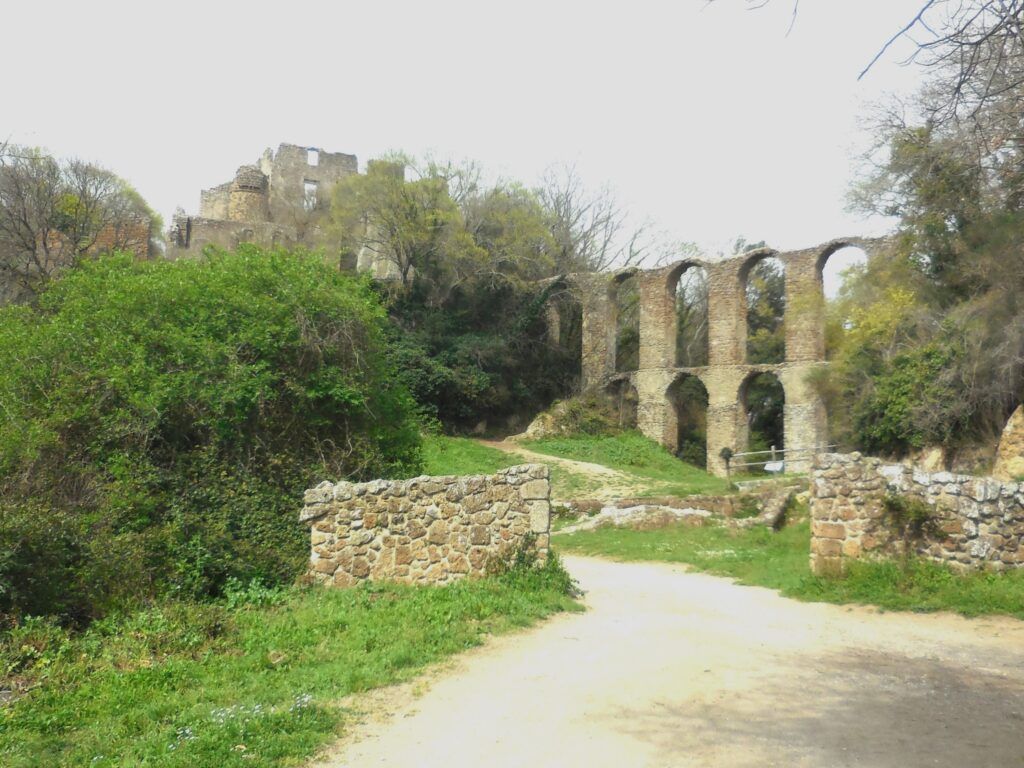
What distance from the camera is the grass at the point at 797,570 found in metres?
9.03

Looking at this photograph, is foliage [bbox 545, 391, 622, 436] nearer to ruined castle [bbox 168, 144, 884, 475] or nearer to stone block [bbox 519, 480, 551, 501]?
ruined castle [bbox 168, 144, 884, 475]

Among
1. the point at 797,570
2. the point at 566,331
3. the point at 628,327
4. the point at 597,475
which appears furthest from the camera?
the point at 628,327

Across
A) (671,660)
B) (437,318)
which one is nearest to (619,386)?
(437,318)

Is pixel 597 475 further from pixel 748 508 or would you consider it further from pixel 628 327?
pixel 628 327

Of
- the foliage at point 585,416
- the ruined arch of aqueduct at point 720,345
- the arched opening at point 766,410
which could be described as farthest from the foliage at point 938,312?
the arched opening at point 766,410

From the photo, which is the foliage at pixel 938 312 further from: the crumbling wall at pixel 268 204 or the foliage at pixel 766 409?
the crumbling wall at pixel 268 204

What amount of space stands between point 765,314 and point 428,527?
37859 millimetres

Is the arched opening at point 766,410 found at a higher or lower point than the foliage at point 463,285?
lower

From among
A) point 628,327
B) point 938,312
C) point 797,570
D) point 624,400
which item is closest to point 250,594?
point 797,570

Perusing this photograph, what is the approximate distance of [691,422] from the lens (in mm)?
42438

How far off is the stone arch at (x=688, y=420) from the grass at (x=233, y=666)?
85.5 feet

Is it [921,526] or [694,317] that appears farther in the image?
[694,317]

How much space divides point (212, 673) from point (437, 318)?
94.8 feet

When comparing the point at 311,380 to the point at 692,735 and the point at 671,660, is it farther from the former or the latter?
the point at 692,735
